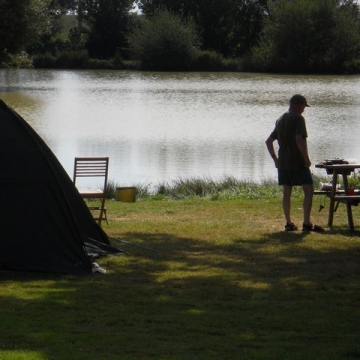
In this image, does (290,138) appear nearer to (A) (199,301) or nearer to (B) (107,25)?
(A) (199,301)

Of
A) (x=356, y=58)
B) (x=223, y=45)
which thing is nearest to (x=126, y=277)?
(x=356, y=58)

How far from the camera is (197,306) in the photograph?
6180 mm

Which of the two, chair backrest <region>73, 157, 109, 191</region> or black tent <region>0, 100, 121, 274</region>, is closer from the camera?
black tent <region>0, 100, 121, 274</region>

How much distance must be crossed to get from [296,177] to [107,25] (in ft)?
205

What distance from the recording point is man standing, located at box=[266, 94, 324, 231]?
9188mm

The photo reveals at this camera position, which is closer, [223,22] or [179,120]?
[179,120]

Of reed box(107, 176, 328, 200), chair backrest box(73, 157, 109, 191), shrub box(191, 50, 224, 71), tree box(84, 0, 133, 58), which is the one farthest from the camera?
tree box(84, 0, 133, 58)

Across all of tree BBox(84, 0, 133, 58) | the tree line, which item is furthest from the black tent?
tree BBox(84, 0, 133, 58)

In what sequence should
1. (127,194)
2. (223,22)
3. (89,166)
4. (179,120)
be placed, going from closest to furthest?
(89,166)
(127,194)
(179,120)
(223,22)

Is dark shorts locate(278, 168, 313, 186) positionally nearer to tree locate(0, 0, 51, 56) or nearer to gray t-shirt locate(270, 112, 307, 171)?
gray t-shirt locate(270, 112, 307, 171)

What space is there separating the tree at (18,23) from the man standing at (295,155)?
29.6 metres

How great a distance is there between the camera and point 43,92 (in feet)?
130

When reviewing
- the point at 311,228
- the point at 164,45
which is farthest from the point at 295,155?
the point at 164,45

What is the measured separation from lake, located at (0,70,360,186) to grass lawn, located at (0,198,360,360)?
860cm
